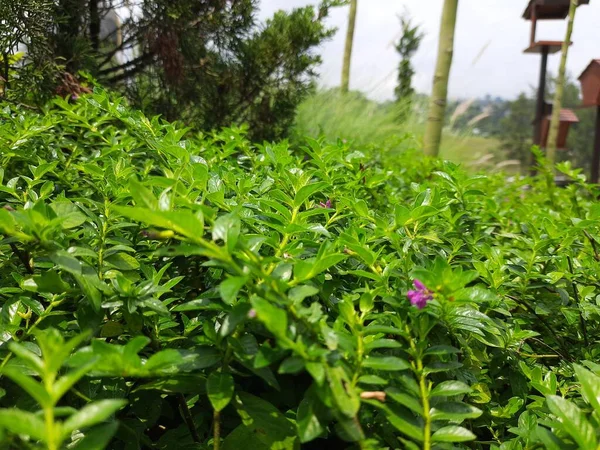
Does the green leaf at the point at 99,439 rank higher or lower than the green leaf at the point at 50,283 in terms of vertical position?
lower

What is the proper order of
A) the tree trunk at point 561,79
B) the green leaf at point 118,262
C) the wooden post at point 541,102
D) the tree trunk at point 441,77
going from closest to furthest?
the green leaf at point 118,262 < the tree trunk at point 441,77 < the tree trunk at point 561,79 < the wooden post at point 541,102

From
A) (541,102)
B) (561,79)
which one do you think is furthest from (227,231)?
(541,102)

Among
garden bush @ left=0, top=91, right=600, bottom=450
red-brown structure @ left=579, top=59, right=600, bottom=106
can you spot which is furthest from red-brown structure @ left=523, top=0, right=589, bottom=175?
garden bush @ left=0, top=91, right=600, bottom=450

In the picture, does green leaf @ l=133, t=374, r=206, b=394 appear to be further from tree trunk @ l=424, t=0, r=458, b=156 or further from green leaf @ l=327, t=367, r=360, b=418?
tree trunk @ l=424, t=0, r=458, b=156

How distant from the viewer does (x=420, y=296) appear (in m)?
0.67

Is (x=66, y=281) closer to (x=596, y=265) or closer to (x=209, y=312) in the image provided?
(x=209, y=312)

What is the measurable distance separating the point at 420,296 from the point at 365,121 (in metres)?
5.68

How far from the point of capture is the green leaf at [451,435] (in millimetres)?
562

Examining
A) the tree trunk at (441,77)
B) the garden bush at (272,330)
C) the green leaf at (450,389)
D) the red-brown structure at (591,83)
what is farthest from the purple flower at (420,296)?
the red-brown structure at (591,83)

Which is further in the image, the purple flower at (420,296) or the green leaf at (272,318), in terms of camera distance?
the purple flower at (420,296)

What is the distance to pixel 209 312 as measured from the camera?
0.77 meters

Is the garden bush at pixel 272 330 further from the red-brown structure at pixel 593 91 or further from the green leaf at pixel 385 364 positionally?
the red-brown structure at pixel 593 91

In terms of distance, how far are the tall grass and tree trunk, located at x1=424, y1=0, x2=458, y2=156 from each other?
6.3 inches

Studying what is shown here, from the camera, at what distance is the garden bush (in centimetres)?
54
